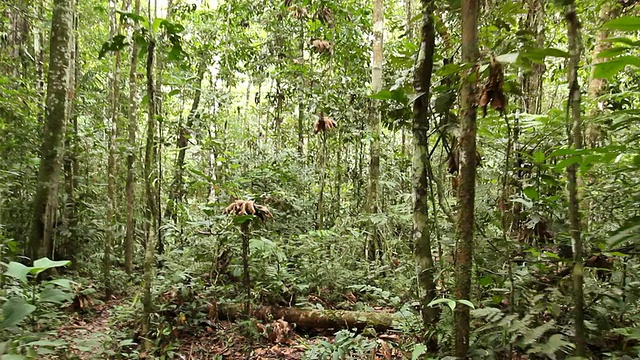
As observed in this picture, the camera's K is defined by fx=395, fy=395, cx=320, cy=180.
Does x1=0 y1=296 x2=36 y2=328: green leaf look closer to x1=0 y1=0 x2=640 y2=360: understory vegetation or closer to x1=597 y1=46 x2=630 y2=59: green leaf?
x1=0 y1=0 x2=640 y2=360: understory vegetation

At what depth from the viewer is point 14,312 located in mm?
1932

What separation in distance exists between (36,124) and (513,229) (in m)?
7.39

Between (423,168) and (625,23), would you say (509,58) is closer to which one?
(625,23)

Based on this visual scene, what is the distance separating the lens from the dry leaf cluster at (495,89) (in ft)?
7.44

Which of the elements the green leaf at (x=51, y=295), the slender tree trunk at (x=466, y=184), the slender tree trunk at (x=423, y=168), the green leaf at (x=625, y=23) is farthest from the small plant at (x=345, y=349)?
the green leaf at (x=625, y=23)

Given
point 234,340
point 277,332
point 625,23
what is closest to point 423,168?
point 625,23

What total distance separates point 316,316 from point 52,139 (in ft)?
14.5

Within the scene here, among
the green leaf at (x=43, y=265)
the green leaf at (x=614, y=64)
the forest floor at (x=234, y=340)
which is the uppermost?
the green leaf at (x=614, y=64)

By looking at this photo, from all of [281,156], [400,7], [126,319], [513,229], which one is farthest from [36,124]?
[400,7]

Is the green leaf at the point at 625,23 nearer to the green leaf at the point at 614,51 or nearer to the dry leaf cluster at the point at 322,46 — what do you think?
the green leaf at the point at 614,51

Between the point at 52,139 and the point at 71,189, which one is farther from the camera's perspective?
the point at 71,189

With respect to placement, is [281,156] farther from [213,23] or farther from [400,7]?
[400,7]

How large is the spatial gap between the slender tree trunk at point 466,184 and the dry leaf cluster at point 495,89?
0.65 ft

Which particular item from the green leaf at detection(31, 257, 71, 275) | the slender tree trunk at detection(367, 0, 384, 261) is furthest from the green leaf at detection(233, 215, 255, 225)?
the green leaf at detection(31, 257, 71, 275)
